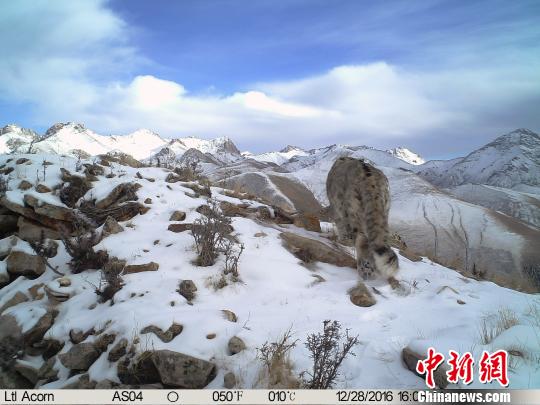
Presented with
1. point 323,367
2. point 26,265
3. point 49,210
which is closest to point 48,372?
point 26,265

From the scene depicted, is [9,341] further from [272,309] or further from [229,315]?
[272,309]

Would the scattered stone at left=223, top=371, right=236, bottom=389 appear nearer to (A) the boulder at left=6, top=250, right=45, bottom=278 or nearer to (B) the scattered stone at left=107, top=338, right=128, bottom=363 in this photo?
(B) the scattered stone at left=107, top=338, right=128, bottom=363

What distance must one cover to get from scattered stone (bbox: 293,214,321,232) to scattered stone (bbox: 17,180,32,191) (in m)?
5.87

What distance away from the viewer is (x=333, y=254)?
7223mm

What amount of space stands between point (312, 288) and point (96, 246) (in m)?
3.61

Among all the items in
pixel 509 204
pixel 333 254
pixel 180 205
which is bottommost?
pixel 509 204

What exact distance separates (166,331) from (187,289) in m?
1.08

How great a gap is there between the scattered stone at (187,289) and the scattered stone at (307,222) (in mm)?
4167

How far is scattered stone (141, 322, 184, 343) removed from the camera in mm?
4117

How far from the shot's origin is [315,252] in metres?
7.26

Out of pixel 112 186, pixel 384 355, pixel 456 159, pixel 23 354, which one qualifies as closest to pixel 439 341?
pixel 384 355

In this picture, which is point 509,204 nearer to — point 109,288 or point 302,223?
point 302,223


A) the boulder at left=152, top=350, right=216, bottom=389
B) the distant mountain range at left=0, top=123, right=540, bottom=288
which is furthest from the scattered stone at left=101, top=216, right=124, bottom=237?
the distant mountain range at left=0, top=123, right=540, bottom=288

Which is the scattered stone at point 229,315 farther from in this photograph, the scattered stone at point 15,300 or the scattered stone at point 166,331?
the scattered stone at point 15,300
